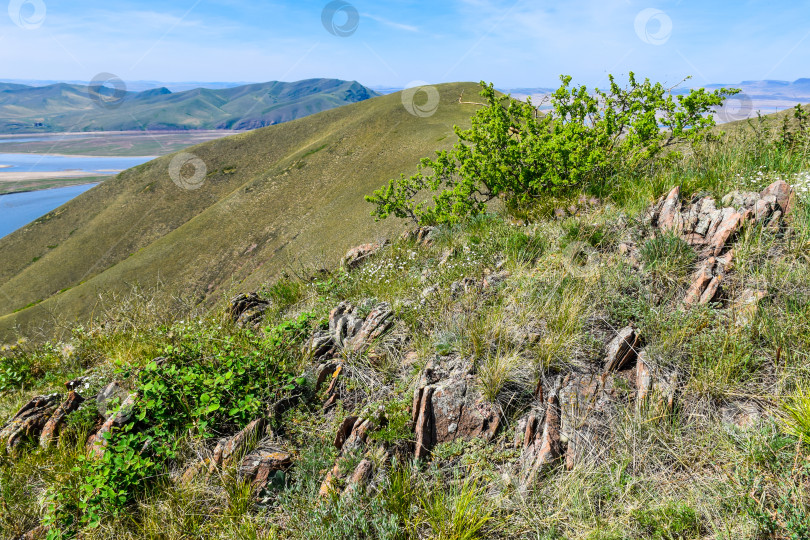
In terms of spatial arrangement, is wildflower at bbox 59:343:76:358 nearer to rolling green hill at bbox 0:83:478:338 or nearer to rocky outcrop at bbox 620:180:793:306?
rocky outcrop at bbox 620:180:793:306

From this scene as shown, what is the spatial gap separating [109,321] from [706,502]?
8467mm

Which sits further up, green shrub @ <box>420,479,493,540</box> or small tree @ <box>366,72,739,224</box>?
small tree @ <box>366,72,739,224</box>

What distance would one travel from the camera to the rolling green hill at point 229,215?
5568 centimetres

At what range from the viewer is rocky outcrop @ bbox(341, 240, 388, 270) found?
817cm

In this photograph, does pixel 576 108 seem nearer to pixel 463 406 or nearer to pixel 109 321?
pixel 463 406

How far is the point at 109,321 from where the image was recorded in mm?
6992

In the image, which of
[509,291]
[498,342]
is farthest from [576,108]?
[498,342]

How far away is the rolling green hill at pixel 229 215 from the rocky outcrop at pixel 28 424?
1393 inches

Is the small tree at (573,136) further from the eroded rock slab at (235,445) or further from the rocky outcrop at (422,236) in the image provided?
the eroded rock slab at (235,445)

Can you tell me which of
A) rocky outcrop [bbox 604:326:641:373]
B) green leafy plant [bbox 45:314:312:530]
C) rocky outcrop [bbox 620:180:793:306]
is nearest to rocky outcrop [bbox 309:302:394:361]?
green leafy plant [bbox 45:314:312:530]

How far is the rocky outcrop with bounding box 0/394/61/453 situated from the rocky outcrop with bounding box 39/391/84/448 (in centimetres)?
12

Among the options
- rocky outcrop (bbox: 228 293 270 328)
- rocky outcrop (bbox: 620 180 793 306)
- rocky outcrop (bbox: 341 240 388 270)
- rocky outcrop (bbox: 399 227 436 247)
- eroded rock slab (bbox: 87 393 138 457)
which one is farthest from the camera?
rocky outcrop (bbox: 341 240 388 270)

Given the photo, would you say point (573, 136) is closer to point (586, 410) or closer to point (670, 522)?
point (586, 410)

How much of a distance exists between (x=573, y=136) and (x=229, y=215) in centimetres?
6916
